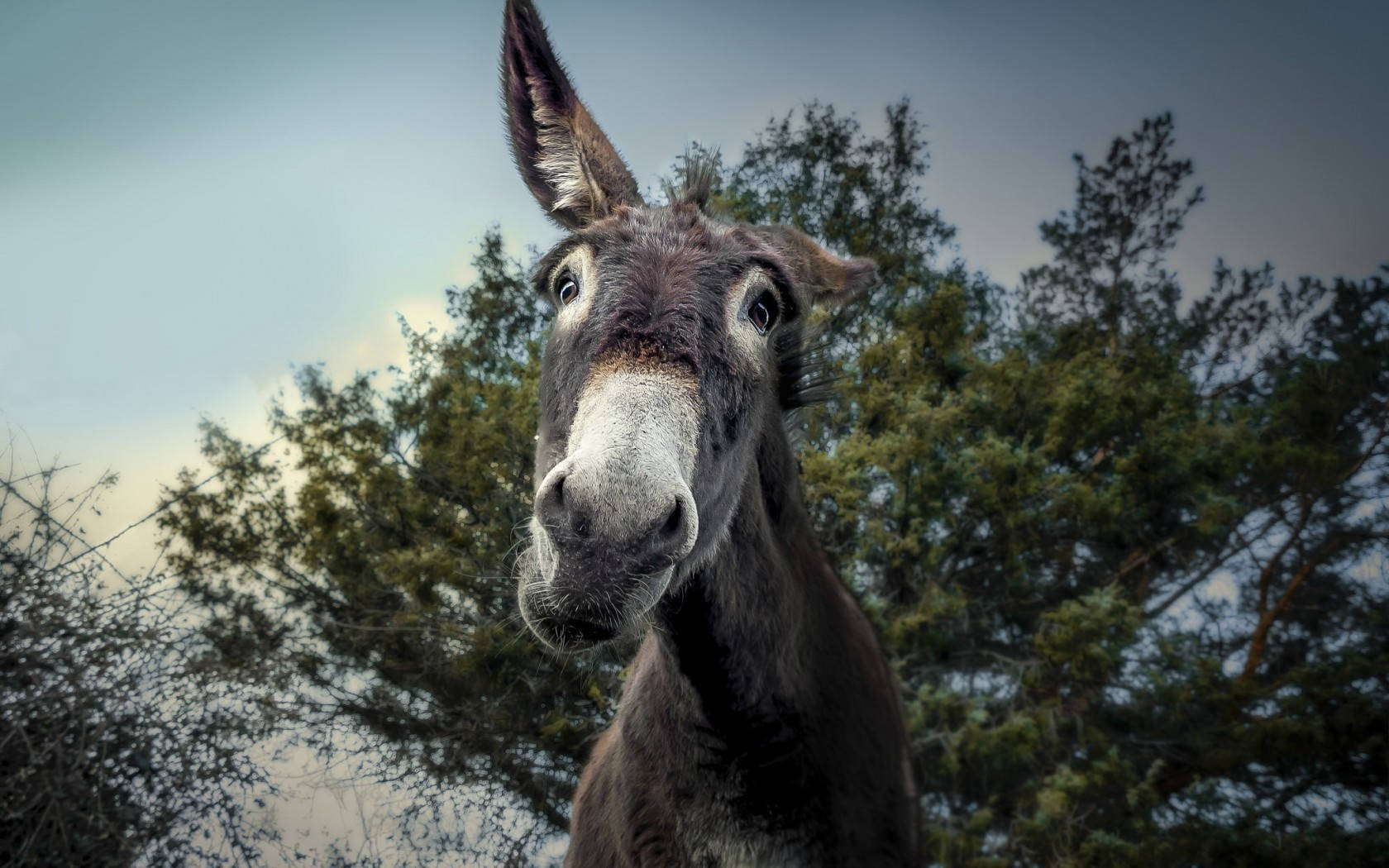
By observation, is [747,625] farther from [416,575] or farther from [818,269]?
[416,575]

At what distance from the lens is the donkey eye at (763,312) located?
2395mm

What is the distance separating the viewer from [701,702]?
2.43m

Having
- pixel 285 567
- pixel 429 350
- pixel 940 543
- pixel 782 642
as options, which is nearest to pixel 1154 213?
pixel 940 543

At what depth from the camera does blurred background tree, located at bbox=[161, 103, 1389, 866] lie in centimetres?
688

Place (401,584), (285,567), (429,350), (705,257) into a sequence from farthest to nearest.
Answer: (429,350) → (285,567) → (401,584) → (705,257)

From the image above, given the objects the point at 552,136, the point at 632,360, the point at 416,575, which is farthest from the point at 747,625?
the point at 416,575

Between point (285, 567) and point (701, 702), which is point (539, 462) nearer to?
point (701, 702)

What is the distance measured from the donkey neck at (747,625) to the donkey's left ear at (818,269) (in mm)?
611

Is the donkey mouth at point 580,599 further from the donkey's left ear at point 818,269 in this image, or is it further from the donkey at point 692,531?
the donkey's left ear at point 818,269

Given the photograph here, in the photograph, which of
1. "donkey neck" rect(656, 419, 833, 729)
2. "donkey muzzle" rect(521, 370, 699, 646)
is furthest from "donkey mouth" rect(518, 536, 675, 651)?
"donkey neck" rect(656, 419, 833, 729)

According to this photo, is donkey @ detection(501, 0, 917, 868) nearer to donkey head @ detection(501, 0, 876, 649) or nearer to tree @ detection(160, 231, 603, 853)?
donkey head @ detection(501, 0, 876, 649)

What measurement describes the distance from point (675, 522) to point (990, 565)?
7801 mm

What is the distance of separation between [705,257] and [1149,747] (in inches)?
315

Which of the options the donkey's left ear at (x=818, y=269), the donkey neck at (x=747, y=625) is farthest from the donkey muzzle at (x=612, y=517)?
the donkey's left ear at (x=818, y=269)
